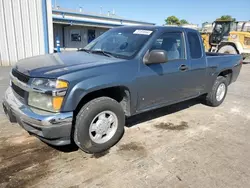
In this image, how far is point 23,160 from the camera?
3.04 metres

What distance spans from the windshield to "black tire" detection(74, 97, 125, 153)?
0.84 m

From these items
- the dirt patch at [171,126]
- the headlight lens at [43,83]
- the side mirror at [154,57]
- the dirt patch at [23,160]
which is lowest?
the dirt patch at [23,160]

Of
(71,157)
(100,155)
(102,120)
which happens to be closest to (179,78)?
(102,120)

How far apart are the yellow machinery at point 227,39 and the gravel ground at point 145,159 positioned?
11439 millimetres

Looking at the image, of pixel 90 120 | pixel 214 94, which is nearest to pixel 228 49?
pixel 214 94

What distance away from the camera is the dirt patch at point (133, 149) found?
3.33 metres

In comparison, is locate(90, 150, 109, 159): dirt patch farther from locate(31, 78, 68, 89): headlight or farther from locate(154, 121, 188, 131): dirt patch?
locate(154, 121, 188, 131): dirt patch

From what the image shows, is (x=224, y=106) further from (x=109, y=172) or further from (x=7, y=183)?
(x=7, y=183)

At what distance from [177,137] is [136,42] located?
1.80 m

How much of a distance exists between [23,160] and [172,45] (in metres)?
3.15

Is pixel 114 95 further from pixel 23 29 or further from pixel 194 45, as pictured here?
pixel 23 29

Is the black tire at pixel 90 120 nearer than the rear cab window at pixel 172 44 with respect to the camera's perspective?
Yes

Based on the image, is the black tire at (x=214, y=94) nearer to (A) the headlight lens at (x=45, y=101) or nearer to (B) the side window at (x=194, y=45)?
(B) the side window at (x=194, y=45)

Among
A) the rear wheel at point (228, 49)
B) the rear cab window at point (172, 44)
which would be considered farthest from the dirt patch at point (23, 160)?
the rear wheel at point (228, 49)
